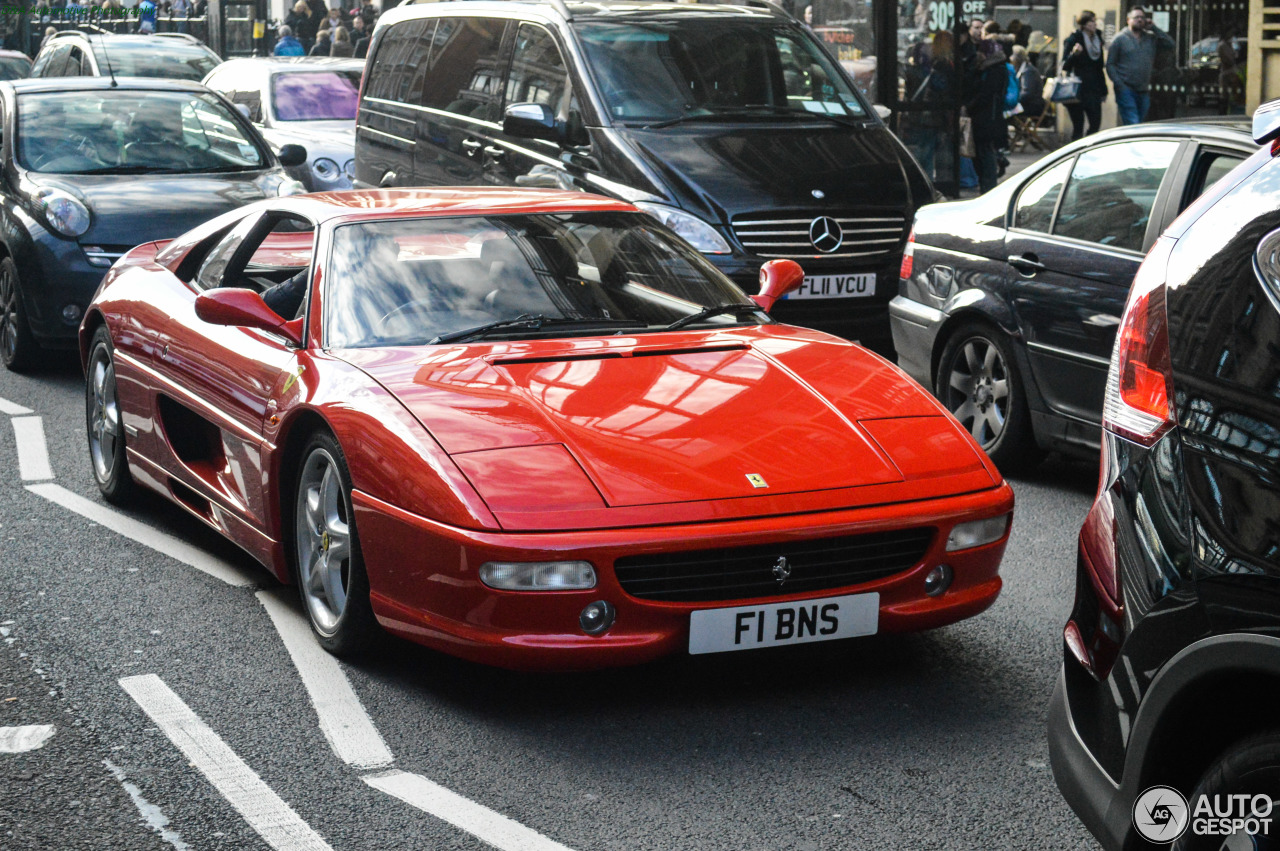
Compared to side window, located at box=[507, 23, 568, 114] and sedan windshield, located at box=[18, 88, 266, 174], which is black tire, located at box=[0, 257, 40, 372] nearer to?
sedan windshield, located at box=[18, 88, 266, 174]

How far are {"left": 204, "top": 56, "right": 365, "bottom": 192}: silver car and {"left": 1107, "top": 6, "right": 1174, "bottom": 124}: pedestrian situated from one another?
888 cm

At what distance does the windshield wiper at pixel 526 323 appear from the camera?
17.2 ft

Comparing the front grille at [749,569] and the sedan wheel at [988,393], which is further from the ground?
the front grille at [749,569]

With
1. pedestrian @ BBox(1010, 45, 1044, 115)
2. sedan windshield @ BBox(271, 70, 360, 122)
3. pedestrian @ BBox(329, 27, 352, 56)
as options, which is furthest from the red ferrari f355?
pedestrian @ BBox(329, 27, 352, 56)

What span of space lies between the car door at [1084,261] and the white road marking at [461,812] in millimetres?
3723

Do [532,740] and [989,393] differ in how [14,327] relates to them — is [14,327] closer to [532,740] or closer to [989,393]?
[989,393]

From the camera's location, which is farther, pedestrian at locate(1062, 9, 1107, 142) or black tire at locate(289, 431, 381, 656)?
pedestrian at locate(1062, 9, 1107, 142)

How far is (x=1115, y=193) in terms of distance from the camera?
22.9 feet

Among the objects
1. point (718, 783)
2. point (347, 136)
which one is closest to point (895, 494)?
point (718, 783)

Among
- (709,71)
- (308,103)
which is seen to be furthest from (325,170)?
(709,71)

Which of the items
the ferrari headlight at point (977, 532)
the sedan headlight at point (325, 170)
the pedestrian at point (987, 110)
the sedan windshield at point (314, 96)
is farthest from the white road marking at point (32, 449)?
the pedestrian at point (987, 110)

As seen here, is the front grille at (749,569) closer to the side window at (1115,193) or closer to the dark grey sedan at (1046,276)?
the dark grey sedan at (1046,276)

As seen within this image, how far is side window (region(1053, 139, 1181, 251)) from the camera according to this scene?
6770 millimetres

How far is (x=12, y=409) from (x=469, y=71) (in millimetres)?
3927
